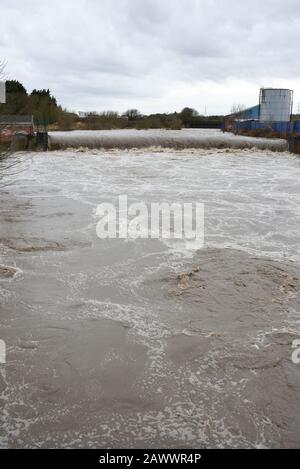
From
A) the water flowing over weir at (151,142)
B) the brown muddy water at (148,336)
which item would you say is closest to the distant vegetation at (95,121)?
the water flowing over weir at (151,142)

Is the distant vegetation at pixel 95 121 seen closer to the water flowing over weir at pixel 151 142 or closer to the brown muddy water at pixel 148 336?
the water flowing over weir at pixel 151 142

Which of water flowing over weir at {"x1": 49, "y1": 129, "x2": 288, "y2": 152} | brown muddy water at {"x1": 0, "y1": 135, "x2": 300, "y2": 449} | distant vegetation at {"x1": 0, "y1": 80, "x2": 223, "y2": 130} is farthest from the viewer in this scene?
distant vegetation at {"x1": 0, "y1": 80, "x2": 223, "y2": 130}

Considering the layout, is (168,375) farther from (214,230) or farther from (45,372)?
(214,230)

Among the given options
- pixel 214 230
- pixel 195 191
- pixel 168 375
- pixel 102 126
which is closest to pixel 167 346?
pixel 168 375

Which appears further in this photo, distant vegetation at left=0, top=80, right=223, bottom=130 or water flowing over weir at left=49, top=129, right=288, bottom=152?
distant vegetation at left=0, top=80, right=223, bottom=130

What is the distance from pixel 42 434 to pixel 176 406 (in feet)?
4.06

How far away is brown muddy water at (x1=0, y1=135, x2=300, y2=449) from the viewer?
4078 millimetres

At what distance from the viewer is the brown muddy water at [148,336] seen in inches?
161

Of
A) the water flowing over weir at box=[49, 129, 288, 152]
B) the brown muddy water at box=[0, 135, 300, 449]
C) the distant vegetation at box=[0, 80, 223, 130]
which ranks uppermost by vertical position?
the distant vegetation at box=[0, 80, 223, 130]

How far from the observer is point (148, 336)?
5.60m

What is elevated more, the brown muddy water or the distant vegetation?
the distant vegetation

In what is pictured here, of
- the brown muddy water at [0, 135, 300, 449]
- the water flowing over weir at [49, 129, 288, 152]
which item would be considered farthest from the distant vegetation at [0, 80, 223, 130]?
the brown muddy water at [0, 135, 300, 449]

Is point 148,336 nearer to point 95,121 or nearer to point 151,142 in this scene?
point 151,142

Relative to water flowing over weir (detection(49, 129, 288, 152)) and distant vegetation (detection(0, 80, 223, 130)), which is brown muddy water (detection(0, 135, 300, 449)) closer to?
water flowing over weir (detection(49, 129, 288, 152))
